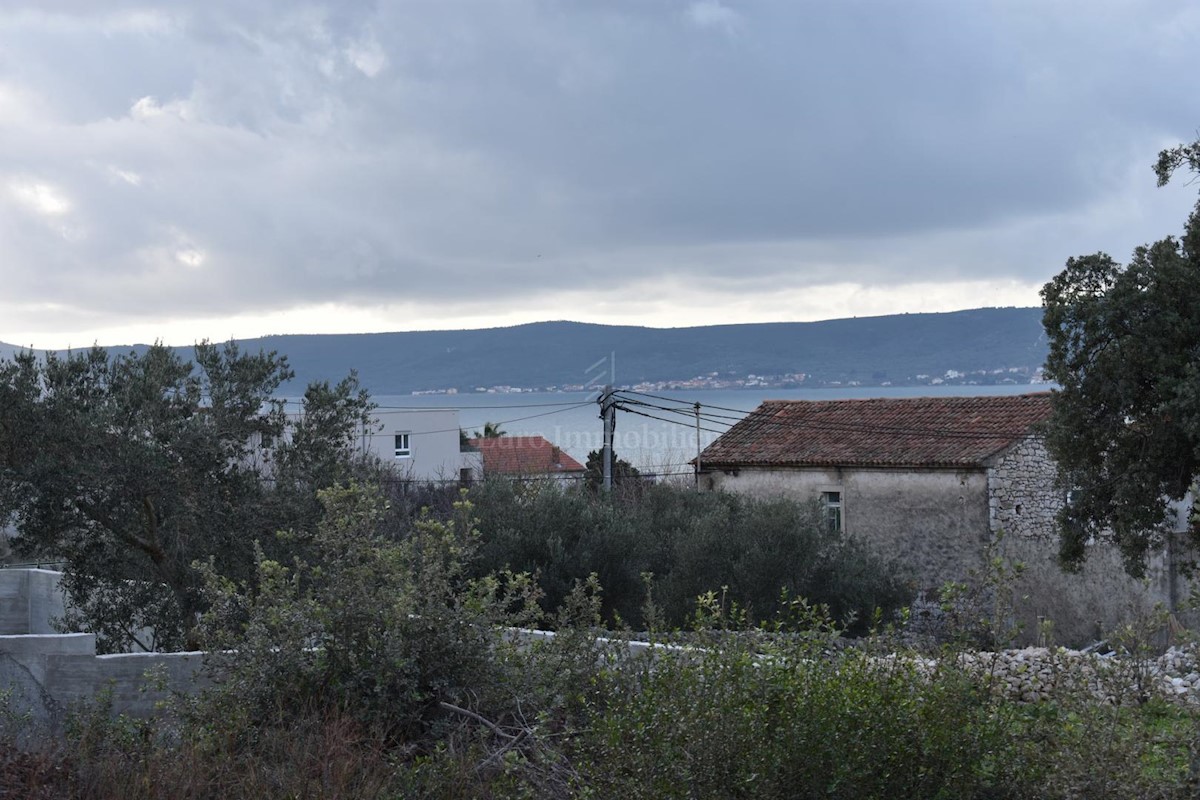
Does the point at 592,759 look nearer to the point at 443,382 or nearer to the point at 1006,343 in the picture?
the point at 1006,343

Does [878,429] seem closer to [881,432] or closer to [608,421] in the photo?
[881,432]

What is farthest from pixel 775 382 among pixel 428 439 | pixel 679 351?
pixel 428 439

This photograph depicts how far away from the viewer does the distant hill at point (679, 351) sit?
121m

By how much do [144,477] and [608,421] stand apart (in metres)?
15.6

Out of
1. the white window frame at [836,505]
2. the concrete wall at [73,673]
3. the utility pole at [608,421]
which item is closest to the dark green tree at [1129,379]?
the white window frame at [836,505]

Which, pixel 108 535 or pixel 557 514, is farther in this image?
pixel 557 514

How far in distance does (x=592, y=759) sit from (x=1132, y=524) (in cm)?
1591

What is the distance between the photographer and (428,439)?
55.3 metres

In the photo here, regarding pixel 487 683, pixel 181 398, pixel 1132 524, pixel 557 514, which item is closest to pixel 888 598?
pixel 1132 524

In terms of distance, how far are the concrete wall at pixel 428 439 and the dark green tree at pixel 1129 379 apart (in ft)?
120

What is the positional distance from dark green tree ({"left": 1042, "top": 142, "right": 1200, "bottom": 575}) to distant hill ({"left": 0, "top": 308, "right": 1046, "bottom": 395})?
9380 centimetres

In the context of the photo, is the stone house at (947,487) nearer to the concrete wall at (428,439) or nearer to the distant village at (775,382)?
the concrete wall at (428,439)

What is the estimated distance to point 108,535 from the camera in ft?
40.9

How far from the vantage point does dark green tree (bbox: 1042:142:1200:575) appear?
17750mm
